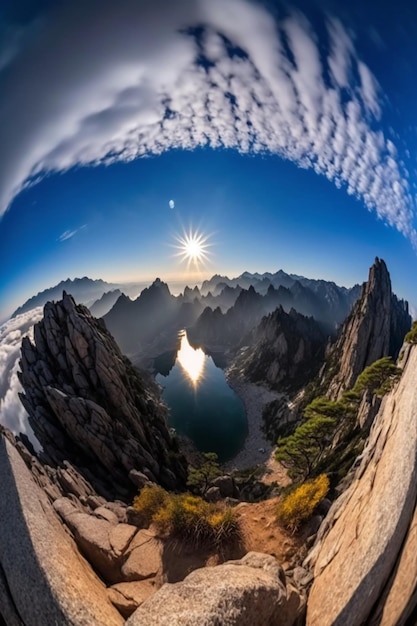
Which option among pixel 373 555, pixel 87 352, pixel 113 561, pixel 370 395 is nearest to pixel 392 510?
pixel 373 555

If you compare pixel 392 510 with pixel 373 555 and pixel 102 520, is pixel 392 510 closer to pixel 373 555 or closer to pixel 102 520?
pixel 373 555

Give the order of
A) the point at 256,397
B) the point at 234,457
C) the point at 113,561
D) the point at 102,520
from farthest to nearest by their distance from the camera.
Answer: the point at 256,397 → the point at 234,457 → the point at 102,520 → the point at 113,561

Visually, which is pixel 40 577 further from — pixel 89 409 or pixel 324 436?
pixel 89 409

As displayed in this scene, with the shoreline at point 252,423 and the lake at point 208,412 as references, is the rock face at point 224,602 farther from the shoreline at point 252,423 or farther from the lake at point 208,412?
the lake at point 208,412

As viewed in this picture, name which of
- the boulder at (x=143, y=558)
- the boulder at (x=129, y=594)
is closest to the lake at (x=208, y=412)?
the boulder at (x=143, y=558)

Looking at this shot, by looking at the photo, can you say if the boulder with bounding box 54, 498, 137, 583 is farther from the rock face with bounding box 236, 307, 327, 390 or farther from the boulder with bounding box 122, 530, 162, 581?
the rock face with bounding box 236, 307, 327, 390

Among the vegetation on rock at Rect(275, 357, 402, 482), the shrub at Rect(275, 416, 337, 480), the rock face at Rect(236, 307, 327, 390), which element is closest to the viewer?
the vegetation on rock at Rect(275, 357, 402, 482)

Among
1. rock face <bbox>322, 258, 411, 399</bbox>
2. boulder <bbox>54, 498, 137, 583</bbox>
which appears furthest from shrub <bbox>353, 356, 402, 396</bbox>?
rock face <bbox>322, 258, 411, 399</bbox>
